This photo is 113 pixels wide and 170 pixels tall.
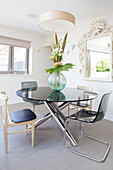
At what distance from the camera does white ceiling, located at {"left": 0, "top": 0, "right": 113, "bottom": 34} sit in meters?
2.59

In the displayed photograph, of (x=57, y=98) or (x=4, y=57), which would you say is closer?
(x=57, y=98)

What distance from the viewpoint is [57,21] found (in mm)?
2016

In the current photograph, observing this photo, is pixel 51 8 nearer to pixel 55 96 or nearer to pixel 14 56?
pixel 55 96

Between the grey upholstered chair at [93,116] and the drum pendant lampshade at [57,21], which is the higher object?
the drum pendant lampshade at [57,21]

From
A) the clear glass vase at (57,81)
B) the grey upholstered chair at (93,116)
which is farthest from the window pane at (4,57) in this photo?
the grey upholstered chair at (93,116)

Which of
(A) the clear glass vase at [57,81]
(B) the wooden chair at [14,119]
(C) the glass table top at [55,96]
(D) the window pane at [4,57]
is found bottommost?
(B) the wooden chair at [14,119]

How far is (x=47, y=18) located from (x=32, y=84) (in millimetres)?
1783

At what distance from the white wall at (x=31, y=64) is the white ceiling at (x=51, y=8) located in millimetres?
794

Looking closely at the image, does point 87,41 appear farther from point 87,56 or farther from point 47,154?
point 47,154

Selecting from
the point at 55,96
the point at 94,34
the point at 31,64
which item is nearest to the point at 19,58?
the point at 31,64

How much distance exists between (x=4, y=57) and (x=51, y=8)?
7.56 feet

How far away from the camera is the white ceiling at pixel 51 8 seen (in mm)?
2588

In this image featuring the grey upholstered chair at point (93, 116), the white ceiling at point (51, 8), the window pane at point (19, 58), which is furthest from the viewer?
the window pane at point (19, 58)

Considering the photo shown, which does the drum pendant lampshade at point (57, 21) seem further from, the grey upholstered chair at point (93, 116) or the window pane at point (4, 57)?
the window pane at point (4, 57)
